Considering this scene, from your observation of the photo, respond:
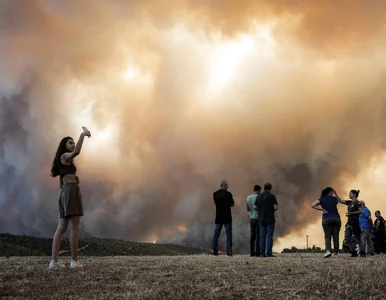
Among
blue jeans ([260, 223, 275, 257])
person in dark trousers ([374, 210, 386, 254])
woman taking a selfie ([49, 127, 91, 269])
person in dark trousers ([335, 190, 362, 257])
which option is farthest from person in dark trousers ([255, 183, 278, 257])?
person in dark trousers ([374, 210, 386, 254])

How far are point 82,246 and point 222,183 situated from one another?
3754 cm

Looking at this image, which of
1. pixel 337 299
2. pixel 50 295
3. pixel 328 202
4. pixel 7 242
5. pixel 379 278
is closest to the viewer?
pixel 337 299

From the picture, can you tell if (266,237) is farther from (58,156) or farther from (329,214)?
(58,156)

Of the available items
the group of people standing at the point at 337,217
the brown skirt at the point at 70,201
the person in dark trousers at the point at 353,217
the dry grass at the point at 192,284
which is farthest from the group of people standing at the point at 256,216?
the brown skirt at the point at 70,201

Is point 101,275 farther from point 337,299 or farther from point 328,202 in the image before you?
point 328,202

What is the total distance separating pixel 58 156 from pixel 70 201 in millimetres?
1173

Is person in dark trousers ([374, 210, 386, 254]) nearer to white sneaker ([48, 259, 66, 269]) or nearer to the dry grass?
the dry grass

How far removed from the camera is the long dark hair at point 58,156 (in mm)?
11891

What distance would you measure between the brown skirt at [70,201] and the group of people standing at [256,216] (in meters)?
8.76

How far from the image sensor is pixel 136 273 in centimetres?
1045

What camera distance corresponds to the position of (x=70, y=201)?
11.6 m

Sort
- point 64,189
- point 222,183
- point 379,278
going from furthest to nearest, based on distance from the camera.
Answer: point 222,183 < point 64,189 < point 379,278

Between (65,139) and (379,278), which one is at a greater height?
(65,139)

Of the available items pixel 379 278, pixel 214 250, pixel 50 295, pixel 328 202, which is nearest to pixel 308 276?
pixel 379 278
